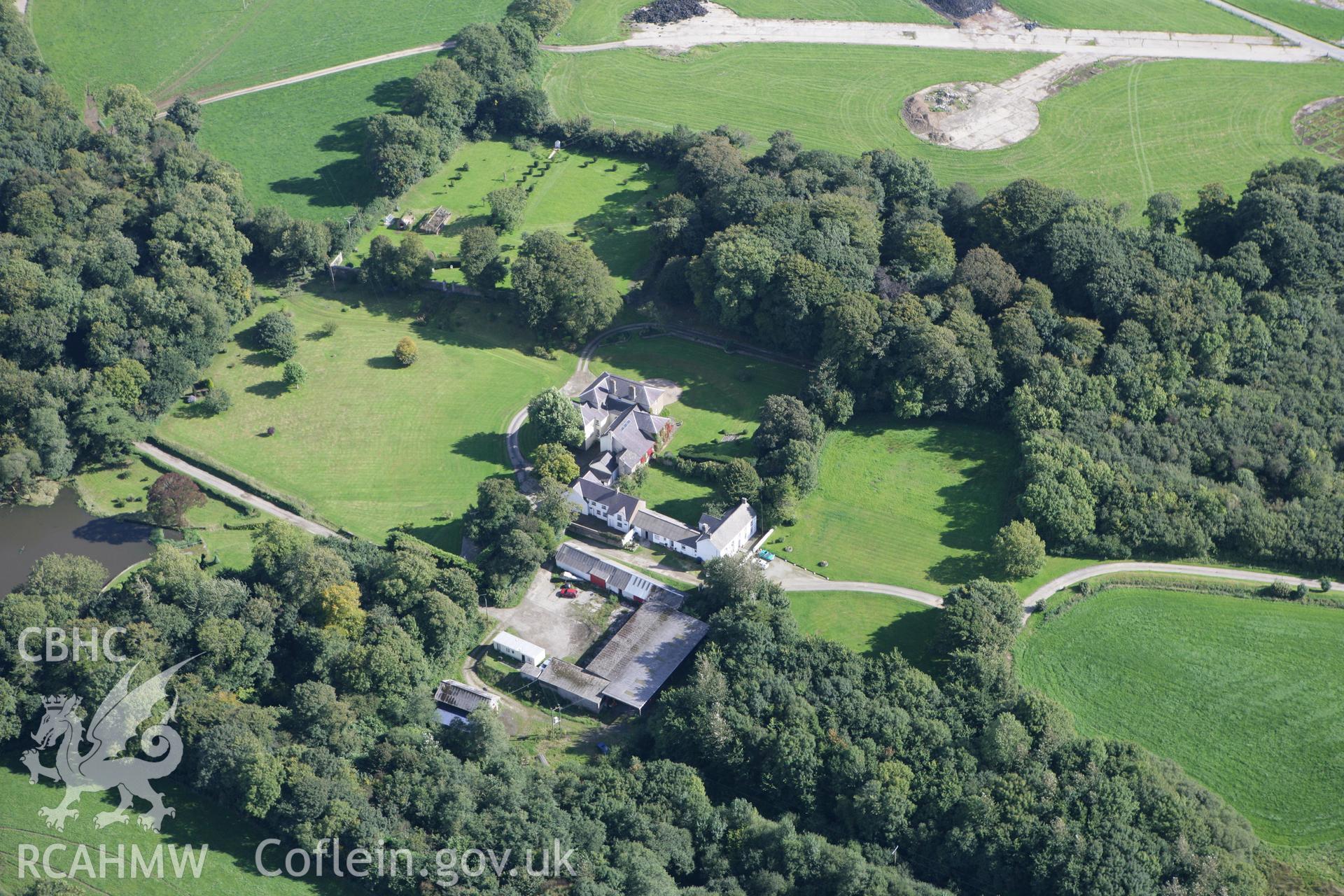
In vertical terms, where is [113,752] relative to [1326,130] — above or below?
below

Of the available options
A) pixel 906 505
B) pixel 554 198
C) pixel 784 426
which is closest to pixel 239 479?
pixel 784 426

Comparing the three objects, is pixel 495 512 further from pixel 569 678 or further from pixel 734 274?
pixel 734 274

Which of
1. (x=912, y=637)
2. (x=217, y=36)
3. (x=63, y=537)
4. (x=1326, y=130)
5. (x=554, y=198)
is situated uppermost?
(x=217, y=36)

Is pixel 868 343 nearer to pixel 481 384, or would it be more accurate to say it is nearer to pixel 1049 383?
pixel 1049 383

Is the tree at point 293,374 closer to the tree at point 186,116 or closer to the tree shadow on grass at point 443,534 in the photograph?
the tree shadow on grass at point 443,534

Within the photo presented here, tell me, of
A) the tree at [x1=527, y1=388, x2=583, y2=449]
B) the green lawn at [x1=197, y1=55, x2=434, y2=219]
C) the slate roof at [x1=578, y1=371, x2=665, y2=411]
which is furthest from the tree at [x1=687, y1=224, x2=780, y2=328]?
the green lawn at [x1=197, y1=55, x2=434, y2=219]

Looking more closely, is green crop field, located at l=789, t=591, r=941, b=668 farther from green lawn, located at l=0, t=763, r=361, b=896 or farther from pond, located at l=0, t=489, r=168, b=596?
pond, located at l=0, t=489, r=168, b=596
